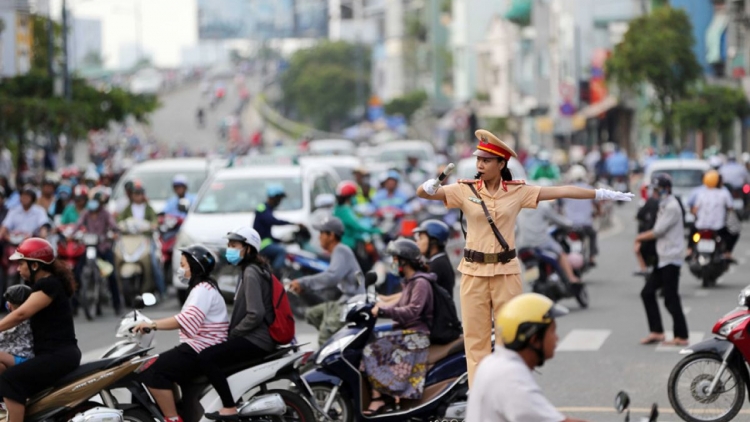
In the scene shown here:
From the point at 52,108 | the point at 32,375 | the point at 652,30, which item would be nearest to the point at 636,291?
the point at 32,375

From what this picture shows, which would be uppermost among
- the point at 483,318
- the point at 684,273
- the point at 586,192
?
the point at 586,192

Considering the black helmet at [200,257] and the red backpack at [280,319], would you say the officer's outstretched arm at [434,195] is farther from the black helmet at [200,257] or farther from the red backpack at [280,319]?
the black helmet at [200,257]

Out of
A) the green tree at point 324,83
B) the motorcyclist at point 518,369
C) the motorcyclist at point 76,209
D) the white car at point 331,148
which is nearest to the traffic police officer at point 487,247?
the motorcyclist at point 518,369

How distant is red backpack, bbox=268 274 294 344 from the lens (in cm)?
986

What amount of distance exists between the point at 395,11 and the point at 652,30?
70985 mm

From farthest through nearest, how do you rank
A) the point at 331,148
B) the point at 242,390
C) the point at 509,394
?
the point at 331,148 → the point at 242,390 → the point at 509,394

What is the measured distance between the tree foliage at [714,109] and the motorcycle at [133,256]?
2935cm

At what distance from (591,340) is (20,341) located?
24.5 feet

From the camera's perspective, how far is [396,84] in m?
116

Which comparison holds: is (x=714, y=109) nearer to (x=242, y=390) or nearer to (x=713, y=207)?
(x=713, y=207)

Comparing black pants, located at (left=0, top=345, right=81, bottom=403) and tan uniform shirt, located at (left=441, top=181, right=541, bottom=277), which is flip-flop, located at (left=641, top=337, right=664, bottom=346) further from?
black pants, located at (left=0, top=345, right=81, bottom=403)

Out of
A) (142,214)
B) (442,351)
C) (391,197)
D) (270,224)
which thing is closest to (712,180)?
(391,197)

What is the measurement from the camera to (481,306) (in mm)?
9531

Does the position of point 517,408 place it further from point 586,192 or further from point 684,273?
point 684,273
